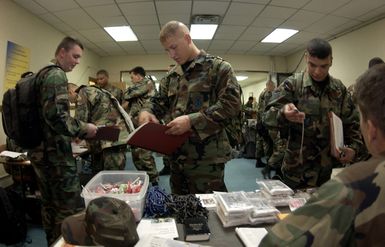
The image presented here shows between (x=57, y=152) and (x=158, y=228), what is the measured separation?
118cm

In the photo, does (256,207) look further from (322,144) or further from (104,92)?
(104,92)

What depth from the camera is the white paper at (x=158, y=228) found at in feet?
3.33

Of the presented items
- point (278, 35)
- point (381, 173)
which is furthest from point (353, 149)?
point (278, 35)

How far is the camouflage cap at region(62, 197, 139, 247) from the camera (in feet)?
2.45

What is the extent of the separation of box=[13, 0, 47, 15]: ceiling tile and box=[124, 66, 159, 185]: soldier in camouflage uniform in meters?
1.74

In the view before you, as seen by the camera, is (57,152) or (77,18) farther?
(77,18)

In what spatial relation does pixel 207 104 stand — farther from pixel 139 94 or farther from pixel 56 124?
pixel 139 94

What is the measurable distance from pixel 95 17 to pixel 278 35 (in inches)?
150

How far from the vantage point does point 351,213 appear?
1.61 ft

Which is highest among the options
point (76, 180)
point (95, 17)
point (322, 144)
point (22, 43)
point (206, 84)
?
point (95, 17)

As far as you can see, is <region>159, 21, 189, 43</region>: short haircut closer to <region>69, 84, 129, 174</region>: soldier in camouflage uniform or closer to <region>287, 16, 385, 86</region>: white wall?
<region>69, 84, 129, 174</region>: soldier in camouflage uniform

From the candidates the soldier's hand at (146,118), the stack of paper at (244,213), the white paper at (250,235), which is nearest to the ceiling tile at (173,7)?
the soldier's hand at (146,118)

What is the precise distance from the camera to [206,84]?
1.59 metres

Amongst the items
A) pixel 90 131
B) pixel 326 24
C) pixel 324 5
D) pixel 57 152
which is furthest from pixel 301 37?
pixel 57 152
